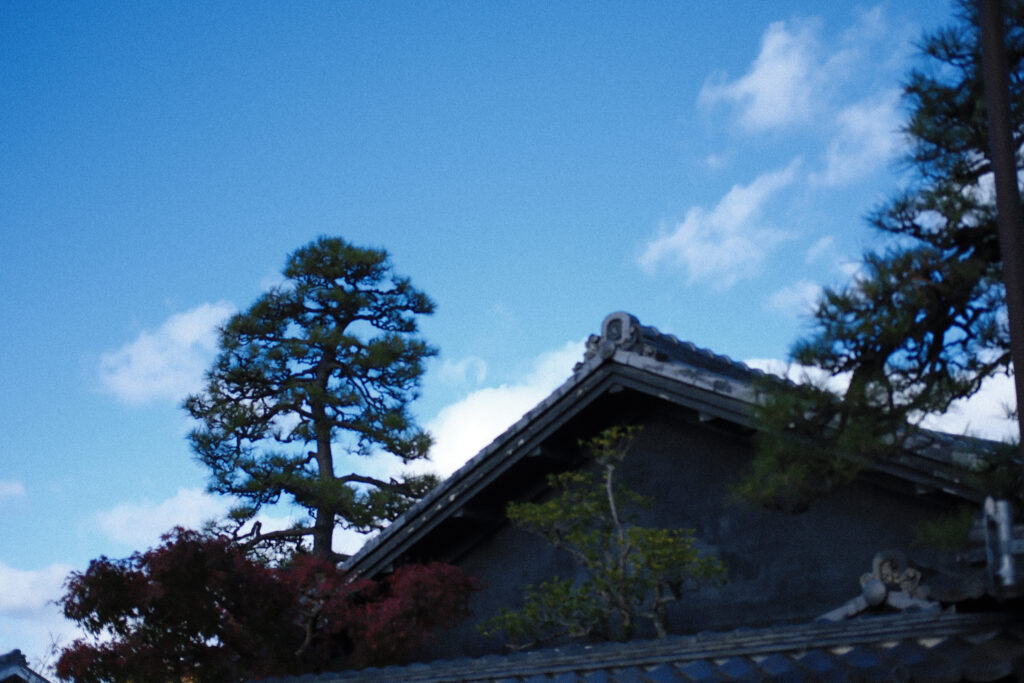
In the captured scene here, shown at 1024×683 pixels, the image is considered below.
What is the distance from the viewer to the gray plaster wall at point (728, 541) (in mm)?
12070

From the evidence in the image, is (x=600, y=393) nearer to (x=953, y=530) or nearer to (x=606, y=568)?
(x=606, y=568)

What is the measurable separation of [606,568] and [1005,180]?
577 centimetres

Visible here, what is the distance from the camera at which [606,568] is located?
37.1 feet

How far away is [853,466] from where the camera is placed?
8.12 metres

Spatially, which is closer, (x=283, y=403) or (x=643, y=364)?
(x=643, y=364)

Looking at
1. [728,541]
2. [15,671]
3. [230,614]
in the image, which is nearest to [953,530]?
[728,541]

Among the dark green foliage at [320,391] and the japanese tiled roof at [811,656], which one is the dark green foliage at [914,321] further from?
the dark green foliage at [320,391]

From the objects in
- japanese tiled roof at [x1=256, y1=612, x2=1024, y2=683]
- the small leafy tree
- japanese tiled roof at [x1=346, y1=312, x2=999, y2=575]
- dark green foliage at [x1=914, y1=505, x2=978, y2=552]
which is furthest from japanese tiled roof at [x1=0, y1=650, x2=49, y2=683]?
dark green foliage at [x1=914, y1=505, x2=978, y2=552]

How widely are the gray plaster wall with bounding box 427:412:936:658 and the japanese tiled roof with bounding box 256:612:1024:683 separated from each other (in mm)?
3886

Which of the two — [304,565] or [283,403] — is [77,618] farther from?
[283,403]

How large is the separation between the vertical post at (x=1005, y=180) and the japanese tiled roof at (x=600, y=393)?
178 inches

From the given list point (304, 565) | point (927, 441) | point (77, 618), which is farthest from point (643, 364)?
point (77, 618)

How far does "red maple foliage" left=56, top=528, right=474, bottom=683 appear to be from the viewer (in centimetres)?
1223

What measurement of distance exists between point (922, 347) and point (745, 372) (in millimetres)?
8584
